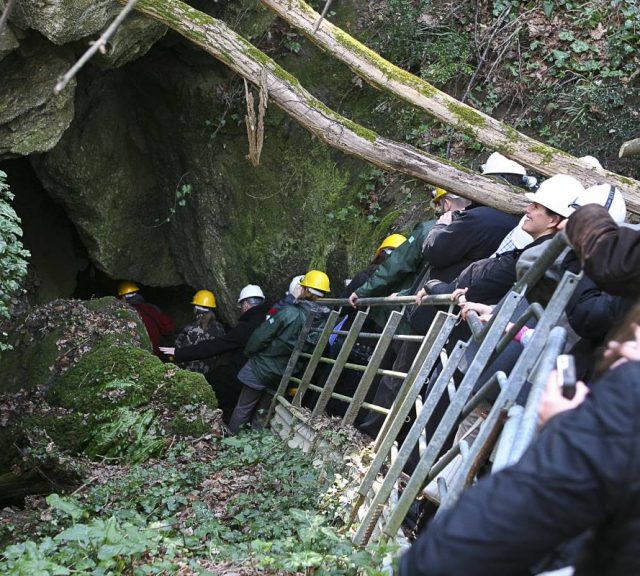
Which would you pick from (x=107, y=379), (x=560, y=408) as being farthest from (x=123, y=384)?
(x=560, y=408)

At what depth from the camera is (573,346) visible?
3471 mm

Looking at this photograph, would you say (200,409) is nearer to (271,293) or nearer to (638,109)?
(271,293)

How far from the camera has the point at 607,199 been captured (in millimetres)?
4090

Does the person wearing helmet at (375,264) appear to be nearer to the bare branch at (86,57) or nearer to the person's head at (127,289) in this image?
the person's head at (127,289)

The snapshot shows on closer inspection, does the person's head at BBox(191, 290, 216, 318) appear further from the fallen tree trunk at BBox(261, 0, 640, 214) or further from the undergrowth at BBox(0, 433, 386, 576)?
the fallen tree trunk at BBox(261, 0, 640, 214)

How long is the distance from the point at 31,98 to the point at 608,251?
253 inches

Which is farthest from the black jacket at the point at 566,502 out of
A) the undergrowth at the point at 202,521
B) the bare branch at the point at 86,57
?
the undergrowth at the point at 202,521

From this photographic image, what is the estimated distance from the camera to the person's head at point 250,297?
31.4ft

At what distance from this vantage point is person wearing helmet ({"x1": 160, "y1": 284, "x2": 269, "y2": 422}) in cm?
899

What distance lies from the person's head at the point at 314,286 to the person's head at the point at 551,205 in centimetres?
408

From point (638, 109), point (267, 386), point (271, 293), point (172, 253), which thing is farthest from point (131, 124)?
point (638, 109)

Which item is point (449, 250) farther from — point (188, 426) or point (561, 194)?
point (188, 426)

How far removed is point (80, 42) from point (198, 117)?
2763 mm

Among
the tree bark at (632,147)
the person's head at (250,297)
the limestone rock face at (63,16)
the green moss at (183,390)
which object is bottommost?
the green moss at (183,390)
